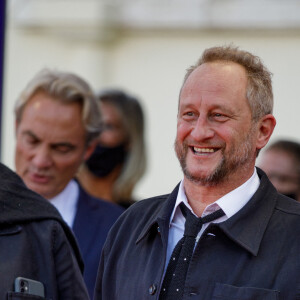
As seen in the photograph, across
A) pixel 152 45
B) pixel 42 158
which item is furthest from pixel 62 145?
pixel 152 45

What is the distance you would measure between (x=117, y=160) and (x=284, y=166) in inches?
37.7

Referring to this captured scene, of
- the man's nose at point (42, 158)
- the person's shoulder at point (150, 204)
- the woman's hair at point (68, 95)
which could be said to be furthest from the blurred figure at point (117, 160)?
the person's shoulder at point (150, 204)

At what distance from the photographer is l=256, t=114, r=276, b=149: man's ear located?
3.38 m

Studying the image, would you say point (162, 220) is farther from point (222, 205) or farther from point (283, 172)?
point (283, 172)

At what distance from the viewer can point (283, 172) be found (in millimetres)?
5703

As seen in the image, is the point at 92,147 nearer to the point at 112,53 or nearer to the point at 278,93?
the point at 278,93

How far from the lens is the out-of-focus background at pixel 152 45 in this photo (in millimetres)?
8281

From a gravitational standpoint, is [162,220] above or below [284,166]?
below

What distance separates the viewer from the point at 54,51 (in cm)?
945

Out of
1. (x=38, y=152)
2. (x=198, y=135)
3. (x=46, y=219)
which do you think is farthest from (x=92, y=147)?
(x=198, y=135)

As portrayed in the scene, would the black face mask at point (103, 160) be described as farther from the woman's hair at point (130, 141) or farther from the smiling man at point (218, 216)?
the smiling man at point (218, 216)

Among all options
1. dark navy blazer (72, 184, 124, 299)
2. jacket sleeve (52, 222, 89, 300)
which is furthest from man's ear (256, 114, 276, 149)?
dark navy blazer (72, 184, 124, 299)

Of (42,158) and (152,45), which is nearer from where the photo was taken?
(42,158)

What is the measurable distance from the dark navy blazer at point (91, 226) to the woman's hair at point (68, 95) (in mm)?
336
